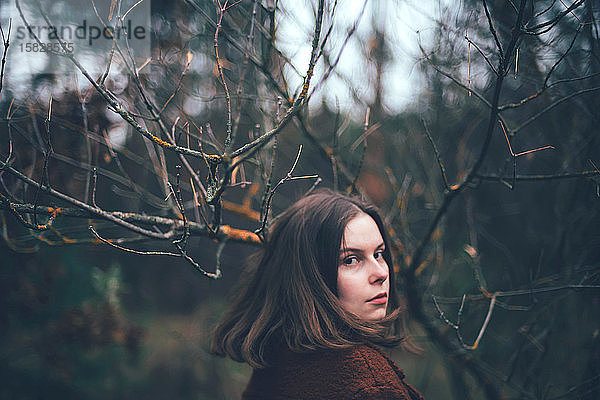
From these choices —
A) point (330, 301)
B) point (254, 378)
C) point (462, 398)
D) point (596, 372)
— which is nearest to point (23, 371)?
point (254, 378)

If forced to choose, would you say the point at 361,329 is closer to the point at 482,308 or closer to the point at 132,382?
the point at 482,308

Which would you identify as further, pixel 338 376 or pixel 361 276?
pixel 361 276

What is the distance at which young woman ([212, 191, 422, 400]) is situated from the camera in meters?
1.48

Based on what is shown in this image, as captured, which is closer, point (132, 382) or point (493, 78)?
point (493, 78)

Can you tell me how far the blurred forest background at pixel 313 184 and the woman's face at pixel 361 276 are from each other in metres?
0.30

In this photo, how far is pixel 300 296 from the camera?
157 centimetres

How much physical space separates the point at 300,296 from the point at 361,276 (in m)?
0.23

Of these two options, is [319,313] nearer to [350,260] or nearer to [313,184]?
[350,260]

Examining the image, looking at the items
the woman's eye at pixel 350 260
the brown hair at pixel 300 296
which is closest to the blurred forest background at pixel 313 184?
the brown hair at pixel 300 296

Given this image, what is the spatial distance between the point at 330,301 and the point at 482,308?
162cm

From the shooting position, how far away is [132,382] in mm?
3449

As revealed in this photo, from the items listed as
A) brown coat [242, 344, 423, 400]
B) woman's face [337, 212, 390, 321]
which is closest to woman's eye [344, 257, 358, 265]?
woman's face [337, 212, 390, 321]

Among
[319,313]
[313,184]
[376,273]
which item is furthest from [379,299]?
[313,184]

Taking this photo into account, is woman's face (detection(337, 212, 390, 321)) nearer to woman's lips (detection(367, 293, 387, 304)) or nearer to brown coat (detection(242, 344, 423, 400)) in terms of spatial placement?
woman's lips (detection(367, 293, 387, 304))
